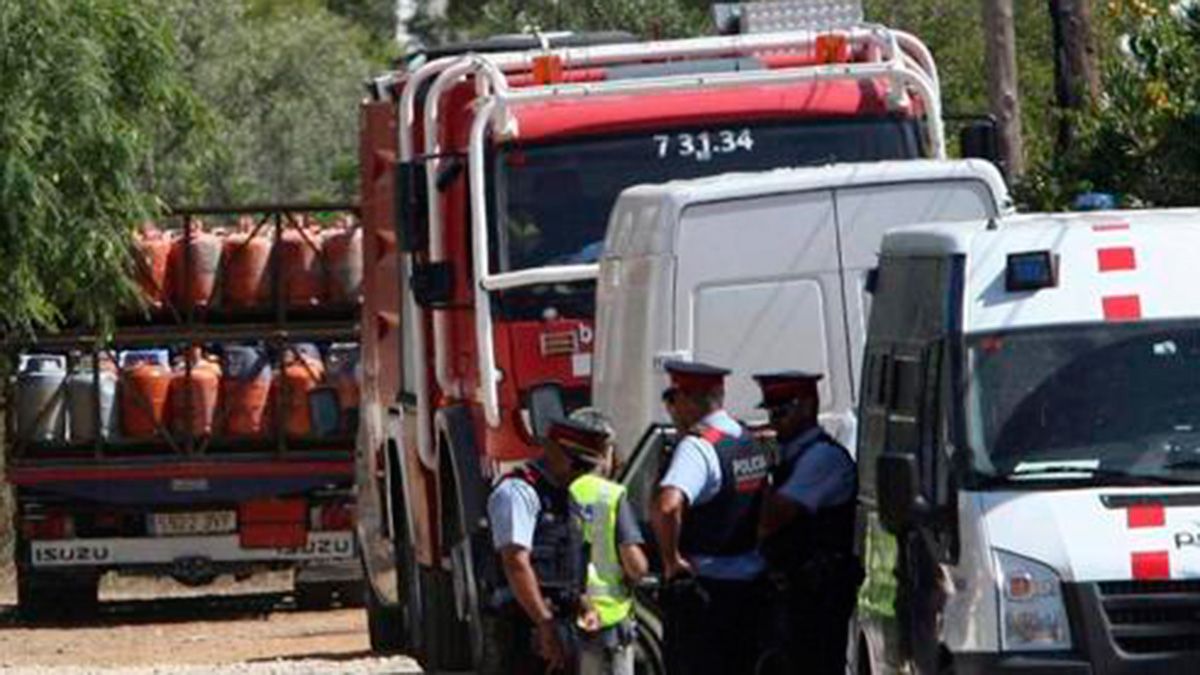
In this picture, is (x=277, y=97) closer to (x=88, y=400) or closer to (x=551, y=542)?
(x=88, y=400)

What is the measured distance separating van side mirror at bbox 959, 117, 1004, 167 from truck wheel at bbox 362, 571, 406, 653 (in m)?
6.14

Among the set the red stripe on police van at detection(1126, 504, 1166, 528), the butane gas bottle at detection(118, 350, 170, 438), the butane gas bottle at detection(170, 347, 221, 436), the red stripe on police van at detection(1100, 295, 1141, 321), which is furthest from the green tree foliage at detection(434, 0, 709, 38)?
the red stripe on police van at detection(1126, 504, 1166, 528)

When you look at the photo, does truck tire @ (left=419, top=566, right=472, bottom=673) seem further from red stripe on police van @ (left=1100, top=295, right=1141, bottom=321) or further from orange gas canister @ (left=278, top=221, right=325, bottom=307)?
orange gas canister @ (left=278, top=221, right=325, bottom=307)

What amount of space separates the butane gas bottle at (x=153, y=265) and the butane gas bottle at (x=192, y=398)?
20.7 inches

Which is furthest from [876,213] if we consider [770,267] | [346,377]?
[346,377]

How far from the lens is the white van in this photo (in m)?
14.9

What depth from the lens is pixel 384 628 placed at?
2219 cm

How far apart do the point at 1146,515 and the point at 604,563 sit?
2735mm

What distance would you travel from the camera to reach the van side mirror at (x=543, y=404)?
16406 millimetres

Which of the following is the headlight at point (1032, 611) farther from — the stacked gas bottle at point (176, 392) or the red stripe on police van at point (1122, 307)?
the stacked gas bottle at point (176, 392)

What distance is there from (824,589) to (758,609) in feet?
0.87

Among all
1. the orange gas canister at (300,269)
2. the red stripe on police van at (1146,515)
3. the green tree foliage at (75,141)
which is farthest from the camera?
the orange gas canister at (300,269)

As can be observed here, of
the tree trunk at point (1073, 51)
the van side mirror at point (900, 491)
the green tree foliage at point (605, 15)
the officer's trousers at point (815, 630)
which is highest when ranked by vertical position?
the green tree foliage at point (605, 15)

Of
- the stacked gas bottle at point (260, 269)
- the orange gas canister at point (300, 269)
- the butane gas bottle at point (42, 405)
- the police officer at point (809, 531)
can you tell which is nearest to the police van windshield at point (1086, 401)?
the police officer at point (809, 531)
